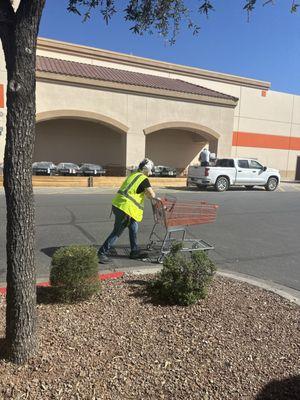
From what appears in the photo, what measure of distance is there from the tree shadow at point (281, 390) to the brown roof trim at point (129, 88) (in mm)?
19448

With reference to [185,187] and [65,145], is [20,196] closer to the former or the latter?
[185,187]

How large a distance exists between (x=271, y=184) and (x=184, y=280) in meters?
19.2

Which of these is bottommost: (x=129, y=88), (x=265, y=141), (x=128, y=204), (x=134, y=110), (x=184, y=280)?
(x=184, y=280)

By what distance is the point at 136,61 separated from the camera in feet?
94.2

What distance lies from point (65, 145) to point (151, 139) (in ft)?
21.1

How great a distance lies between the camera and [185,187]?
21500 mm

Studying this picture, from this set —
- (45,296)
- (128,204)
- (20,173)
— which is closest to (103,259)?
(128,204)

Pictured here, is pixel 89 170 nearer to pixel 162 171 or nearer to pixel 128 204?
pixel 162 171

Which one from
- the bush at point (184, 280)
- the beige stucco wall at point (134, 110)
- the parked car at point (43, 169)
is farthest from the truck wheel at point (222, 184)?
the bush at point (184, 280)

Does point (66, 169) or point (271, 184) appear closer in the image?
point (66, 169)

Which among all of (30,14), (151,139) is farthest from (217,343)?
(151,139)

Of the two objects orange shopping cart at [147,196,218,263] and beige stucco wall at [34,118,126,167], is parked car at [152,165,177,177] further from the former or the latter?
orange shopping cart at [147,196,218,263]

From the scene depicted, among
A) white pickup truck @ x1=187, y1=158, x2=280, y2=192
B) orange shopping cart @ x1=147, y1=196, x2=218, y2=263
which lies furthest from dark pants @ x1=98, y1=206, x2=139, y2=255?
white pickup truck @ x1=187, y1=158, x2=280, y2=192

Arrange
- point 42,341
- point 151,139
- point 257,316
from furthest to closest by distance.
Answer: point 151,139 < point 257,316 < point 42,341
